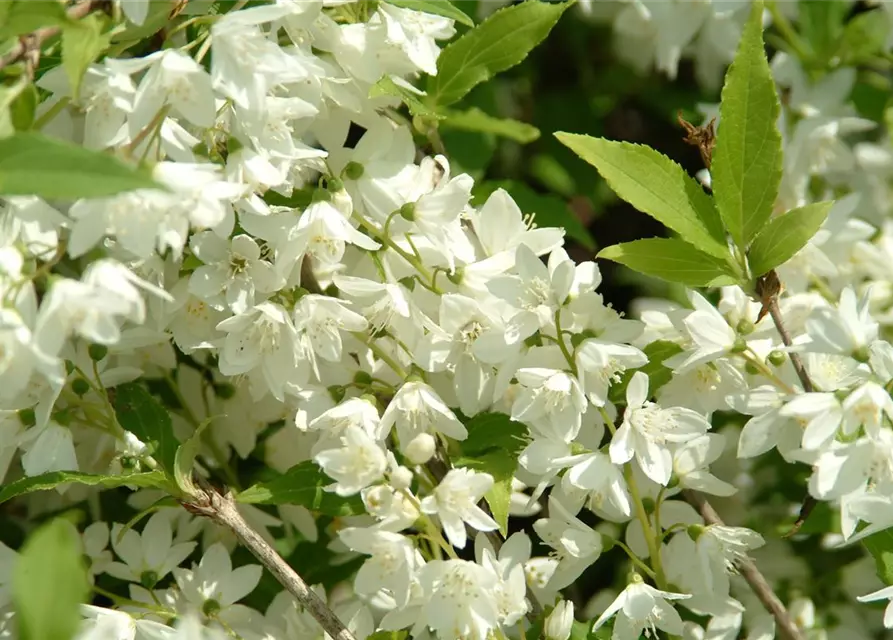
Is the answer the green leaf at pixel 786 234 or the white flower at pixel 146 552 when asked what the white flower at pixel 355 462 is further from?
the green leaf at pixel 786 234

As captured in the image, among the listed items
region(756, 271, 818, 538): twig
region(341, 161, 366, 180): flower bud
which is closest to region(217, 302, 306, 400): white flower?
region(341, 161, 366, 180): flower bud

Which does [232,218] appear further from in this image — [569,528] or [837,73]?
[837,73]

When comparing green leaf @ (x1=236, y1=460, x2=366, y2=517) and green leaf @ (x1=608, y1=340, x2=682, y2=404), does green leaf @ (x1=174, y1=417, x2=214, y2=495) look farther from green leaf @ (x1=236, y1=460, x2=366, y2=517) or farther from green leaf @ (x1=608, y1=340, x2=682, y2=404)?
green leaf @ (x1=608, y1=340, x2=682, y2=404)

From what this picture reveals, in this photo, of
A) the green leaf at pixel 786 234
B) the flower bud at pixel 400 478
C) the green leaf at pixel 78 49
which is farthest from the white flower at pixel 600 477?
the green leaf at pixel 78 49

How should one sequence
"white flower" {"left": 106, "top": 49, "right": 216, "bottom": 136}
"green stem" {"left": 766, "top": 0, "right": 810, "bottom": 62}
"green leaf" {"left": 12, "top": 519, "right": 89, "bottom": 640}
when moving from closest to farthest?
"green leaf" {"left": 12, "top": 519, "right": 89, "bottom": 640}
"white flower" {"left": 106, "top": 49, "right": 216, "bottom": 136}
"green stem" {"left": 766, "top": 0, "right": 810, "bottom": 62}

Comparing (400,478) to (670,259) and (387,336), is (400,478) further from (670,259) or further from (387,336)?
(670,259)
